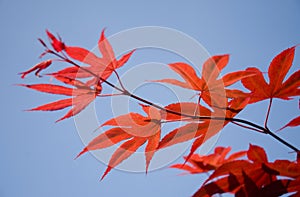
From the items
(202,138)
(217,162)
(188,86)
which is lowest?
(217,162)

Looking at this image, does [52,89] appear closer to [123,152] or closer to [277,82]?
[123,152]

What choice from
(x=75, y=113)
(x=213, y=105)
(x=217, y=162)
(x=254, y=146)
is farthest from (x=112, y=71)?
(x=217, y=162)

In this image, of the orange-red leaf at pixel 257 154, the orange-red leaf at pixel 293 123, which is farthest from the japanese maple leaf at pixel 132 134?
the orange-red leaf at pixel 293 123

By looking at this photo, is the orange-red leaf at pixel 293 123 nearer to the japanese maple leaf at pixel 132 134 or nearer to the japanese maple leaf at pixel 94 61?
the japanese maple leaf at pixel 132 134

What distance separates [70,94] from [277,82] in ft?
1.65

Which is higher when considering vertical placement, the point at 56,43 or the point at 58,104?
the point at 56,43

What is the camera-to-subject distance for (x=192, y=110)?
56 cm

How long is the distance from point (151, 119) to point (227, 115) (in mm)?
187

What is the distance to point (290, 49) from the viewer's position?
562mm

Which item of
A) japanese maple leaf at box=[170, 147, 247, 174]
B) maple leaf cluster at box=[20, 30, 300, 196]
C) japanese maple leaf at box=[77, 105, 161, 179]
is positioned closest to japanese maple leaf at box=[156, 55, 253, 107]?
maple leaf cluster at box=[20, 30, 300, 196]

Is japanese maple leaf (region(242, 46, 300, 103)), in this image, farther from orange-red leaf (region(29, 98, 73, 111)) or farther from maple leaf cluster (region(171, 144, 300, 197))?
orange-red leaf (region(29, 98, 73, 111))

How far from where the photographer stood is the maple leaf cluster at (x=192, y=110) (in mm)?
535

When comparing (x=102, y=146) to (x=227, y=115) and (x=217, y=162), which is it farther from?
(x=217, y=162)

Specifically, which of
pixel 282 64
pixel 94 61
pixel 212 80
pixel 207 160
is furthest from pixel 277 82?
pixel 94 61
